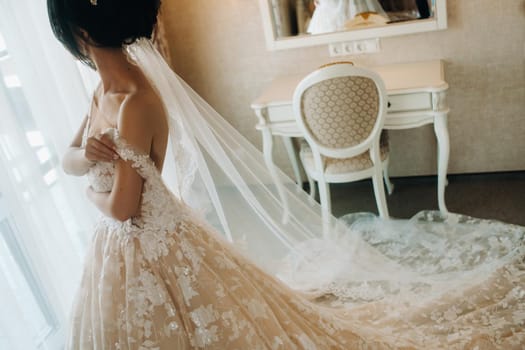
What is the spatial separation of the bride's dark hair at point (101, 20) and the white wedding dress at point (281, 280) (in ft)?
0.34

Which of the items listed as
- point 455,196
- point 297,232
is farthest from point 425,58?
point 297,232

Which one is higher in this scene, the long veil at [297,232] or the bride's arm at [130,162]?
the bride's arm at [130,162]

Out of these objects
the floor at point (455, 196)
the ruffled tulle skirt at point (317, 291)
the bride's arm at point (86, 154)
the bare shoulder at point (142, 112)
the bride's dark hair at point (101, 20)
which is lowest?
the floor at point (455, 196)

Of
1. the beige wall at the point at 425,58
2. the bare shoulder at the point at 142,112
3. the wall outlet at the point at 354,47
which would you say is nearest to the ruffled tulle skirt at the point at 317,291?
the bare shoulder at the point at 142,112

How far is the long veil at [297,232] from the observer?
1.66 meters

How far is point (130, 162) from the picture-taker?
134cm

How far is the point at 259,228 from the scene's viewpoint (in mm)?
1956

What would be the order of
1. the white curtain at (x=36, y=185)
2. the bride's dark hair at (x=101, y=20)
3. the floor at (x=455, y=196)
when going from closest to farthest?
the bride's dark hair at (x=101, y=20) → the white curtain at (x=36, y=185) → the floor at (x=455, y=196)

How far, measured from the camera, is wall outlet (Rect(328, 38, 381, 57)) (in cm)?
300

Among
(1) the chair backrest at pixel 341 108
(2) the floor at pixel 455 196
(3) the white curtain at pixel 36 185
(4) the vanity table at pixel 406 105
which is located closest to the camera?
(3) the white curtain at pixel 36 185

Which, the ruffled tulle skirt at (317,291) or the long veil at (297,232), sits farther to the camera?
the long veil at (297,232)

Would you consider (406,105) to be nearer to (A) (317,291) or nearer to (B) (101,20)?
(A) (317,291)

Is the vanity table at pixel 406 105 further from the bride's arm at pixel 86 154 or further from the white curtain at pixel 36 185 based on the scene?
the bride's arm at pixel 86 154

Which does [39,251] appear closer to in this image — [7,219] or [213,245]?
[7,219]
